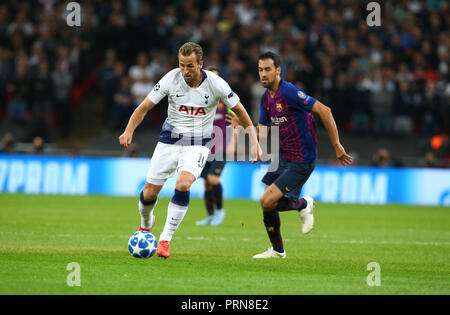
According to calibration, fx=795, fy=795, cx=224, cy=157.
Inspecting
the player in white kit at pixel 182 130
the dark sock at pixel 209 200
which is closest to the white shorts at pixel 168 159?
the player in white kit at pixel 182 130

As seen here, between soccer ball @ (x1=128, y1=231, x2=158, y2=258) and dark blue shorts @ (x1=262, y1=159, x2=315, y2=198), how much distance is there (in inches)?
64.0

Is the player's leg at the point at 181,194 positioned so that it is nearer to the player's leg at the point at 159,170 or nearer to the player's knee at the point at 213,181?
the player's leg at the point at 159,170

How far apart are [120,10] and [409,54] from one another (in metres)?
9.00

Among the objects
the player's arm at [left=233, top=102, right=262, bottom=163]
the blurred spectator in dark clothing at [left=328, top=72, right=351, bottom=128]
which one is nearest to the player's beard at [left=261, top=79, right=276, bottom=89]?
the player's arm at [left=233, top=102, right=262, bottom=163]

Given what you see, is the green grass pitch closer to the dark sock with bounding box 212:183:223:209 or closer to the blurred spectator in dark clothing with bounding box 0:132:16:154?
the dark sock with bounding box 212:183:223:209

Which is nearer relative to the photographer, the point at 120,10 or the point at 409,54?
the point at 409,54

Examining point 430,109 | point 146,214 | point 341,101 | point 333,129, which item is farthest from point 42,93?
point 333,129

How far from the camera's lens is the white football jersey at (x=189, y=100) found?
943 centimetres

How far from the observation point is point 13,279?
7.25 meters

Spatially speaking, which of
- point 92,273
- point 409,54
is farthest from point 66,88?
point 92,273

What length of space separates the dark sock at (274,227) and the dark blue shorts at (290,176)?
1.05 feet
